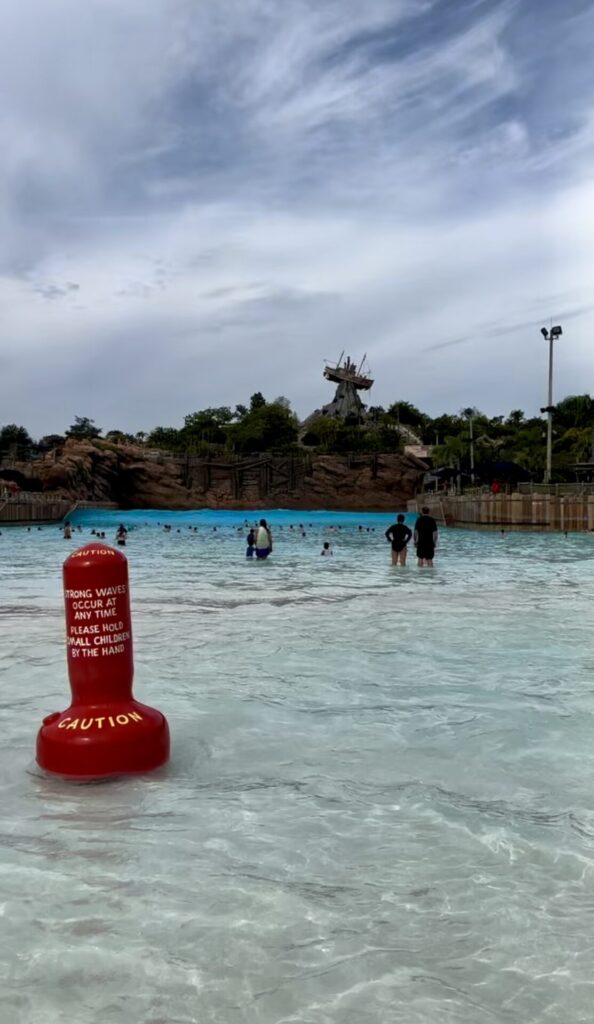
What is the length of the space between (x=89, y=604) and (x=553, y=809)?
3.04 m

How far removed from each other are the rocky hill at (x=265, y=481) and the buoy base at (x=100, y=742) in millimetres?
89358

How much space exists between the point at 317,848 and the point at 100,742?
1548 millimetres

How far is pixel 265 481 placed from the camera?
98.9 metres

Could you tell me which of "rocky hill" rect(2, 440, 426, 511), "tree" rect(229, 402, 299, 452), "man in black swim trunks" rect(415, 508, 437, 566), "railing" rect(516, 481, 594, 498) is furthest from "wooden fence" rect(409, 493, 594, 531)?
"tree" rect(229, 402, 299, 452)

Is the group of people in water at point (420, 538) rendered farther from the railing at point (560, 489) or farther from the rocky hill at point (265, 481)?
the rocky hill at point (265, 481)

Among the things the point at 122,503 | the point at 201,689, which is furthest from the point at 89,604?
the point at 122,503

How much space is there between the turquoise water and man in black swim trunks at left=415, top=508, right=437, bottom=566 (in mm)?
11703

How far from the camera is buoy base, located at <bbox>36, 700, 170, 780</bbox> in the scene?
4.90 meters

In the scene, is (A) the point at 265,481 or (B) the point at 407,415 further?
(B) the point at 407,415

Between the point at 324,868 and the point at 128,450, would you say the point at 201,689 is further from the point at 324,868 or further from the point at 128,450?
the point at 128,450

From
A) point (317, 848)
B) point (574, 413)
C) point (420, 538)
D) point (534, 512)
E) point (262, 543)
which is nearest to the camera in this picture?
point (317, 848)

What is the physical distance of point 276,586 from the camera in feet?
57.9

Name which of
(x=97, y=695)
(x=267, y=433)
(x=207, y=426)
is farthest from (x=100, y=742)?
(x=207, y=426)

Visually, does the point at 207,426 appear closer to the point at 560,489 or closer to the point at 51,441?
the point at 51,441
